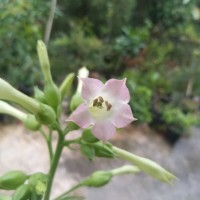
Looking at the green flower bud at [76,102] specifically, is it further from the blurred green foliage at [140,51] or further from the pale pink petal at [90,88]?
the blurred green foliage at [140,51]

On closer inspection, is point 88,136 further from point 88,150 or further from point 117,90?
point 117,90

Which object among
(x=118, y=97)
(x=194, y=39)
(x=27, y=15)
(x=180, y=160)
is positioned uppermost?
(x=194, y=39)

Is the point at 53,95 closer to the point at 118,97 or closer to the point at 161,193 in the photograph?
the point at 118,97

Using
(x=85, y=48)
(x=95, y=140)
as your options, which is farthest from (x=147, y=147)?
(x=95, y=140)

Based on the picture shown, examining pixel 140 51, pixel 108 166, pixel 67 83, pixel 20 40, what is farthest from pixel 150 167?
pixel 140 51

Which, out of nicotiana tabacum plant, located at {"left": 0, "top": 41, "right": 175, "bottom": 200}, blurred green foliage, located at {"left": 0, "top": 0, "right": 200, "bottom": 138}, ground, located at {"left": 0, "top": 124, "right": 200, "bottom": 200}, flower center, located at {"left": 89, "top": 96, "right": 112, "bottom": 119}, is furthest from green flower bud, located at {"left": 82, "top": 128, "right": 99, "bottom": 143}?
blurred green foliage, located at {"left": 0, "top": 0, "right": 200, "bottom": 138}

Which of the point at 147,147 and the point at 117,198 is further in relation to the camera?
the point at 147,147

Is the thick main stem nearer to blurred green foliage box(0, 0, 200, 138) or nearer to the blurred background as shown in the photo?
the blurred background

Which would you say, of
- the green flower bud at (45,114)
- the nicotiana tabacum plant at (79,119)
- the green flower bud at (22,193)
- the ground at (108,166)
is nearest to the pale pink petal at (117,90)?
the nicotiana tabacum plant at (79,119)
